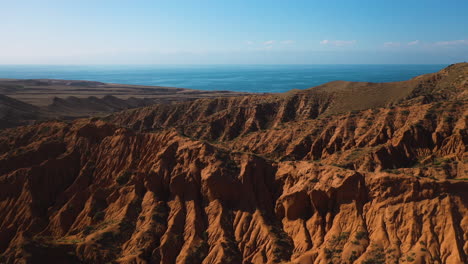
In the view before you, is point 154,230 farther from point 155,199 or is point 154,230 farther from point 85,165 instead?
point 85,165

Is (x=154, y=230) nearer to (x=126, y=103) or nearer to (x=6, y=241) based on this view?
(x=6, y=241)

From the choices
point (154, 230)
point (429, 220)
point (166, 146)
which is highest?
point (166, 146)

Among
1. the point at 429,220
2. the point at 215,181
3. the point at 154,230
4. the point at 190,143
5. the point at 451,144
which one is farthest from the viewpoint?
Answer: the point at 451,144

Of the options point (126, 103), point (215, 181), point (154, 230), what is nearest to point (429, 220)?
point (215, 181)

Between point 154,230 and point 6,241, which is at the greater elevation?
point 154,230

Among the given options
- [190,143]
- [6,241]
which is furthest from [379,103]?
[6,241]

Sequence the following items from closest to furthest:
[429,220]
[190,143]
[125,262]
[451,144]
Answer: [429,220] < [125,262] < [190,143] < [451,144]

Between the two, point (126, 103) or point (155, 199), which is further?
point (126, 103)
